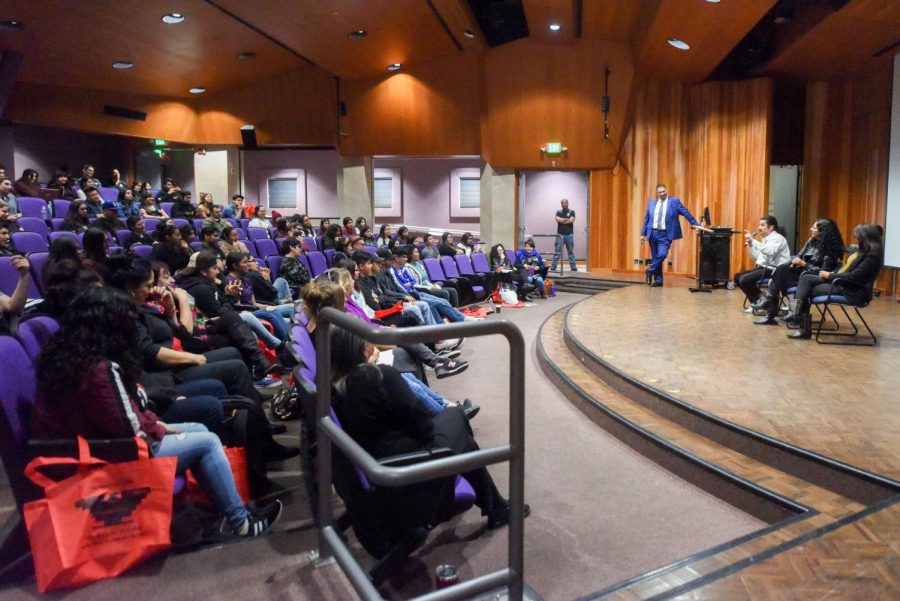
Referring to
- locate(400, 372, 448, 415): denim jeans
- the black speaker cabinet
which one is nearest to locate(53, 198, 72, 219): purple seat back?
locate(400, 372, 448, 415): denim jeans

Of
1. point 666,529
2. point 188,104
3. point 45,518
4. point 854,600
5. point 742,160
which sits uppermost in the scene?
point 188,104

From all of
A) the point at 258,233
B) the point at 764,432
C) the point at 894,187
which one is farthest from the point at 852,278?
the point at 258,233

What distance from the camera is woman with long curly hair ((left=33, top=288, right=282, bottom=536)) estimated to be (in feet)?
6.63

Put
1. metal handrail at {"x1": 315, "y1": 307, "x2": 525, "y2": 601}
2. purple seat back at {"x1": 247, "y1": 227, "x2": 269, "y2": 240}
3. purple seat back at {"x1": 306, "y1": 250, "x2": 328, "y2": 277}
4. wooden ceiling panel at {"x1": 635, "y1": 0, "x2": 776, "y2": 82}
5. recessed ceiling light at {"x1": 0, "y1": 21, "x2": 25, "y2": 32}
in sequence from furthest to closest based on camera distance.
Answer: purple seat back at {"x1": 247, "y1": 227, "x2": 269, "y2": 240}, recessed ceiling light at {"x1": 0, "y1": 21, "x2": 25, "y2": 32}, wooden ceiling panel at {"x1": 635, "y1": 0, "x2": 776, "y2": 82}, purple seat back at {"x1": 306, "y1": 250, "x2": 328, "y2": 277}, metal handrail at {"x1": 315, "y1": 307, "x2": 525, "y2": 601}

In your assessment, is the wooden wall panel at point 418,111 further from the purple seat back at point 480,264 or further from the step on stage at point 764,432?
the step on stage at point 764,432

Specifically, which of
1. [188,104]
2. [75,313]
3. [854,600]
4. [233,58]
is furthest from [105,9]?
[854,600]

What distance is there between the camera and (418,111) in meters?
11.8

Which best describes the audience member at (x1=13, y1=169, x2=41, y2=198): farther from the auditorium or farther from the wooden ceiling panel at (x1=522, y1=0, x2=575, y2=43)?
the wooden ceiling panel at (x1=522, y1=0, x2=575, y2=43)

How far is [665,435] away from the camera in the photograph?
3.35 m

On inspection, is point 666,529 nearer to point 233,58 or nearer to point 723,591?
point 723,591

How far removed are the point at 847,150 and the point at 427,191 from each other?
856 centimetres

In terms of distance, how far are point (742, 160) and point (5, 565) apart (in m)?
10.5

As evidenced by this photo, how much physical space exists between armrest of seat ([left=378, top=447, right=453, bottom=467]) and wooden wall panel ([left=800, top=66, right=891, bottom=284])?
8.56 m

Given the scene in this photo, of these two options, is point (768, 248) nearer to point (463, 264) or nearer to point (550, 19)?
point (463, 264)
